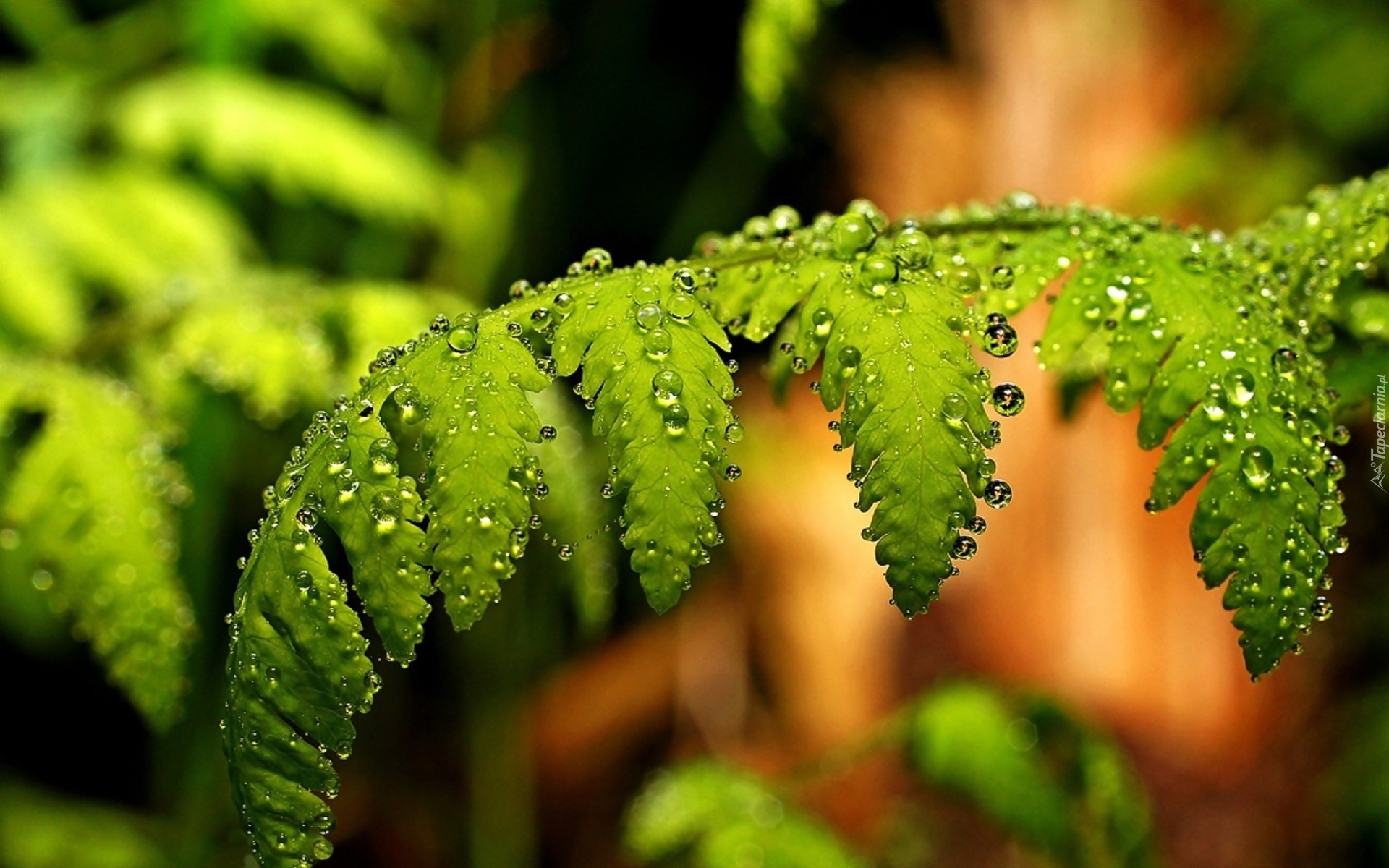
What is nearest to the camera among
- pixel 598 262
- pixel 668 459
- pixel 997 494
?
pixel 668 459

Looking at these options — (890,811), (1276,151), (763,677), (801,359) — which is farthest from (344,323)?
(1276,151)

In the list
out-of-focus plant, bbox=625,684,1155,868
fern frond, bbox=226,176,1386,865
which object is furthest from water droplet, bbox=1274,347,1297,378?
out-of-focus plant, bbox=625,684,1155,868

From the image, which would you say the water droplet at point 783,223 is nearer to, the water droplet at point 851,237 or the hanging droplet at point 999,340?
the water droplet at point 851,237

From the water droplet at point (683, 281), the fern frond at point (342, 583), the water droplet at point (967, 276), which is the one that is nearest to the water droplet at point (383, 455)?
the fern frond at point (342, 583)

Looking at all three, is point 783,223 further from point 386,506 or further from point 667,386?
point 386,506

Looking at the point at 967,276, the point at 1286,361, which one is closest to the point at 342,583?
the point at 967,276

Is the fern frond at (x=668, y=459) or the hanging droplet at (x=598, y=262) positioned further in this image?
the hanging droplet at (x=598, y=262)

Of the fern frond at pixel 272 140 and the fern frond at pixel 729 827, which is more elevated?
the fern frond at pixel 272 140
